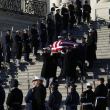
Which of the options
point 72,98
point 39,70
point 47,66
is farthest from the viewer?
point 39,70

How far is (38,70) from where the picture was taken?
55.0 feet

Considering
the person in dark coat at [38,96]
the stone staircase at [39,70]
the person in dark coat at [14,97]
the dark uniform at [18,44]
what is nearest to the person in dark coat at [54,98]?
the person in dark coat at [14,97]

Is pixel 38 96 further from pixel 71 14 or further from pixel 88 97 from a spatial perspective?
pixel 71 14

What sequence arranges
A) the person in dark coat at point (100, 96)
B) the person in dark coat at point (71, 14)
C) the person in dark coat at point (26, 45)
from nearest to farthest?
the person in dark coat at point (100, 96), the person in dark coat at point (26, 45), the person in dark coat at point (71, 14)

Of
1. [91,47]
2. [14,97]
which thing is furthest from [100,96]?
[91,47]

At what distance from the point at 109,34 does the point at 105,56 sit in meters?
3.02

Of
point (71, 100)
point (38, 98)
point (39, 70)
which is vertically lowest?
point (71, 100)

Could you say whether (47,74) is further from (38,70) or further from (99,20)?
(99,20)

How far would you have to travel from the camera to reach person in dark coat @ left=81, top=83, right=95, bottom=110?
37.2 feet

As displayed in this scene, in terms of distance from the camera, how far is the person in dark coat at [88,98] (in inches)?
446

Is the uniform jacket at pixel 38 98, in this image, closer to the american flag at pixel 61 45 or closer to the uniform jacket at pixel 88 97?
the uniform jacket at pixel 88 97

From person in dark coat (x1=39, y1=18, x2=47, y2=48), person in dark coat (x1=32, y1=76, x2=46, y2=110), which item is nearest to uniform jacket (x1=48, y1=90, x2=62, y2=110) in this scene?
person in dark coat (x1=32, y1=76, x2=46, y2=110)

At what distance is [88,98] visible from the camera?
447 inches

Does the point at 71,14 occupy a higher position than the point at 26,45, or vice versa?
the point at 71,14
